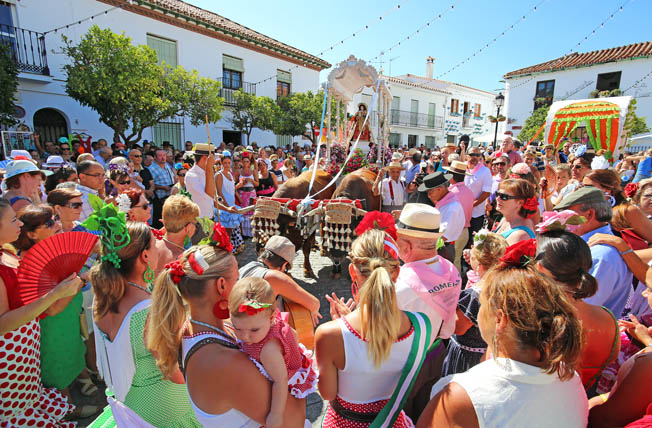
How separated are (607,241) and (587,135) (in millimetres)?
12862

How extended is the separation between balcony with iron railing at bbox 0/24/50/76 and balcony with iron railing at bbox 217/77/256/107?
26.6 feet

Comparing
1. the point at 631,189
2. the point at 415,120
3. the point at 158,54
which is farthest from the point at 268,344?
the point at 415,120

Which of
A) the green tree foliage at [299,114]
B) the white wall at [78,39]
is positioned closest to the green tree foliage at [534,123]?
the green tree foliage at [299,114]

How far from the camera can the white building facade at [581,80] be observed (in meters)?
21.2

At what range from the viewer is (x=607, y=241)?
240 centimetres

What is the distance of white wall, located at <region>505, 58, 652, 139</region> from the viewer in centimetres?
2128

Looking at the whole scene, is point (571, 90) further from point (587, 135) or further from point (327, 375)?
point (327, 375)

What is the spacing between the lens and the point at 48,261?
1980 millimetres

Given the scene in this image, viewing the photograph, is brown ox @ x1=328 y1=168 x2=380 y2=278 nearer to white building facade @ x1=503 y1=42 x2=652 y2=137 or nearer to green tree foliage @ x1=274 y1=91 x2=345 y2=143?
green tree foliage @ x1=274 y1=91 x2=345 y2=143

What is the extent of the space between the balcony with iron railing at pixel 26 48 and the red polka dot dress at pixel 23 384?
13341mm

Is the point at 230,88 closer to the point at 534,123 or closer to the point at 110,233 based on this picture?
the point at 534,123

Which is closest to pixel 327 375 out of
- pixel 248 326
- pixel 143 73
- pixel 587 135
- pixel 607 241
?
pixel 248 326

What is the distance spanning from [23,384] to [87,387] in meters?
1.08

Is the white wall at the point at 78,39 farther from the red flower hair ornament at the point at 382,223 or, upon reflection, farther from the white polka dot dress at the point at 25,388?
the red flower hair ornament at the point at 382,223
